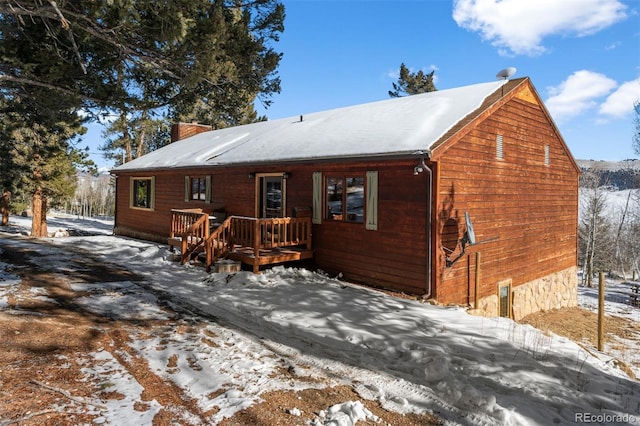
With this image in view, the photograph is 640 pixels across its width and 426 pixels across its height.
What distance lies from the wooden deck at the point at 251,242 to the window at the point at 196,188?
3572mm

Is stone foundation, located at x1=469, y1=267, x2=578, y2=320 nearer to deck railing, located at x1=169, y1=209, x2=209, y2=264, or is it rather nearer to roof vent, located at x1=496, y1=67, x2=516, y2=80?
roof vent, located at x1=496, y1=67, x2=516, y2=80

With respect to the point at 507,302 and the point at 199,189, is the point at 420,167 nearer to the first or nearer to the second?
the point at 507,302

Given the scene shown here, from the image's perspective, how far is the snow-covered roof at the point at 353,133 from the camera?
9.26m

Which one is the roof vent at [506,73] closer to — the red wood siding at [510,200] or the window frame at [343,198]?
the red wood siding at [510,200]

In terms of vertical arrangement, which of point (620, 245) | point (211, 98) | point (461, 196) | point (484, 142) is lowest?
point (620, 245)

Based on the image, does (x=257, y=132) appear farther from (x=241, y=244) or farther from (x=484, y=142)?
(x=484, y=142)

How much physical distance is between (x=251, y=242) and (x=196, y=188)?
6.32 m

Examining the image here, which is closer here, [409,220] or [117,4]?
[117,4]

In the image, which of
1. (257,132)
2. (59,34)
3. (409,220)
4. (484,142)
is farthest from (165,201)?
(484,142)

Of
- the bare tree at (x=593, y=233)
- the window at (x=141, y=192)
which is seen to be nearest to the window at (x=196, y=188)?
the window at (x=141, y=192)

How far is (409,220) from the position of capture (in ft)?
29.1

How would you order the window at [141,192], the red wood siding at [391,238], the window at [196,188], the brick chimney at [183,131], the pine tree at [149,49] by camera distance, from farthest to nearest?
the brick chimney at [183,131] < the window at [141,192] < the window at [196,188] < the red wood siding at [391,238] < the pine tree at [149,49]

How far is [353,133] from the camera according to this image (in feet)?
35.5

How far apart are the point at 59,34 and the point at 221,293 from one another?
6460mm
